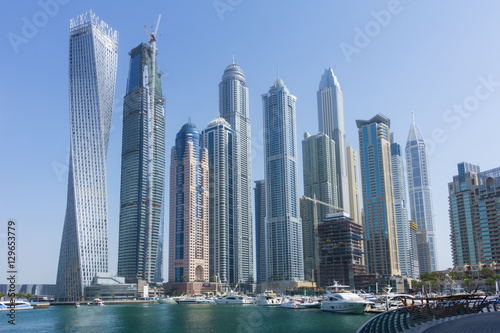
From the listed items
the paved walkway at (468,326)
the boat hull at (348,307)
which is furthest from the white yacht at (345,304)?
the paved walkway at (468,326)

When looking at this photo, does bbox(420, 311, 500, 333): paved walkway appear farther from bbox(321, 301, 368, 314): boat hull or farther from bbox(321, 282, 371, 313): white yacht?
bbox(321, 282, 371, 313): white yacht

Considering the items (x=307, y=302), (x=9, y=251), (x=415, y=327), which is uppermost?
(x=9, y=251)

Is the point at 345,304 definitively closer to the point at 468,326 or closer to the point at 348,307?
the point at 348,307

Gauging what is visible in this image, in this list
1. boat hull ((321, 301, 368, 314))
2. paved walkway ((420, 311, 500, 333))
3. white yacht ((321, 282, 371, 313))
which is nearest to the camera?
paved walkway ((420, 311, 500, 333))

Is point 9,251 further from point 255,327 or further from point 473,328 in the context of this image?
point 255,327

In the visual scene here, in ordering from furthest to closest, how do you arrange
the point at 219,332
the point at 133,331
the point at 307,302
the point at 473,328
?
the point at 307,302
the point at 133,331
the point at 219,332
the point at 473,328

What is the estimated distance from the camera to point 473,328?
120ft

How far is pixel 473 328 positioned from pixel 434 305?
9226 millimetres

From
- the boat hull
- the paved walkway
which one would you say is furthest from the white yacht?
the paved walkway

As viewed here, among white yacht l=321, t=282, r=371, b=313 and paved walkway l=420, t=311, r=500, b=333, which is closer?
paved walkway l=420, t=311, r=500, b=333

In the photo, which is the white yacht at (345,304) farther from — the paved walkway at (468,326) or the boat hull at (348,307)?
the paved walkway at (468,326)

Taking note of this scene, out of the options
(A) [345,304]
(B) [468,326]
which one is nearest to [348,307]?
(A) [345,304]

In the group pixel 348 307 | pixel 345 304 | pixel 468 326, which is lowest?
pixel 348 307

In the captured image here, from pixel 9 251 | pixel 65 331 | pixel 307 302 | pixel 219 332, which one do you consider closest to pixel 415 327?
pixel 9 251
